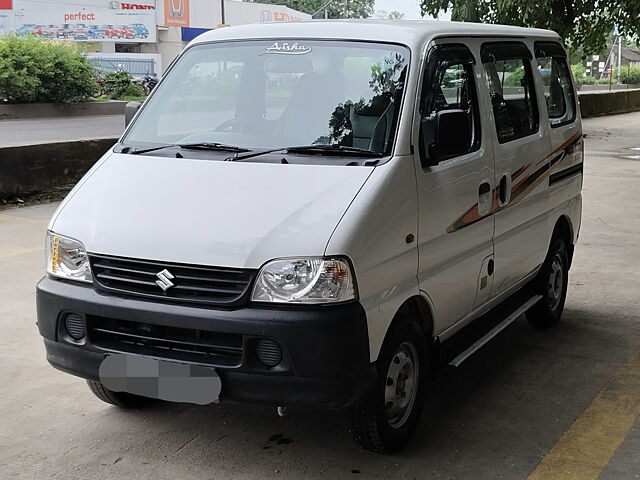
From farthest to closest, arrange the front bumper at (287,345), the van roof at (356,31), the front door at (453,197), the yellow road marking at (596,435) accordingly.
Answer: the van roof at (356,31), the front door at (453,197), the yellow road marking at (596,435), the front bumper at (287,345)

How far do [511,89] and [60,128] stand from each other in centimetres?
1820

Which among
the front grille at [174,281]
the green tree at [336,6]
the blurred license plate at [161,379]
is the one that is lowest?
the blurred license plate at [161,379]

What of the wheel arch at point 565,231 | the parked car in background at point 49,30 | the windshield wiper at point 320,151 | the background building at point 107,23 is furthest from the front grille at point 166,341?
the parked car in background at point 49,30

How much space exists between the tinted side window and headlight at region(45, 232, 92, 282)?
163 centimetres

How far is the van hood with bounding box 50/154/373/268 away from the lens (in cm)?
348

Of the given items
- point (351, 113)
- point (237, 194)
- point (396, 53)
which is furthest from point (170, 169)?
point (396, 53)

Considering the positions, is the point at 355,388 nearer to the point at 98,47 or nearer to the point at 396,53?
the point at 396,53

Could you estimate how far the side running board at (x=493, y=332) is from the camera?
447 centimetres

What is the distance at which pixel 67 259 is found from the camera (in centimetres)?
386

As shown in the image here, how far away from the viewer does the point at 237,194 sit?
12.3ft

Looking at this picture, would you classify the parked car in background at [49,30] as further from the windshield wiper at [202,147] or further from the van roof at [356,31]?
the windshield wiper at [202,147]

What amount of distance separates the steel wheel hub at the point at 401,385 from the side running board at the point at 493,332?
39cm

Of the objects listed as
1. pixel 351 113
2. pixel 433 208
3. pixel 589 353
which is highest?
pixel 351 113

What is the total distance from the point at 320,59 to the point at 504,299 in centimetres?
194
